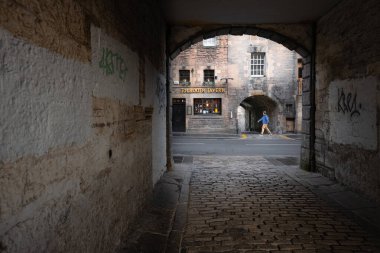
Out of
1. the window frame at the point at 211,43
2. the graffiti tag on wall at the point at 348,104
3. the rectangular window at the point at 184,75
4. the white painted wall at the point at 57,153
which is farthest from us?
the rectangular window at the point at 184,75

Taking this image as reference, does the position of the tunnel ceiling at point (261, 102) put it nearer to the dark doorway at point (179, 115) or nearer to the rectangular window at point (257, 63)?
the rectangular window at point (257, 63)

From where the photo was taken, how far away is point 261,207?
503cm

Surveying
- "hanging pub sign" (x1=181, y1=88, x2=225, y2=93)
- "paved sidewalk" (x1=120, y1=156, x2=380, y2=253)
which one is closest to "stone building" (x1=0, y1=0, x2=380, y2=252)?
"paved sidewalk" (x1=120, y1=156, x2=380, y2=253)

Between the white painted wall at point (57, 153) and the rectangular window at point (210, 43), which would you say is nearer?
the white painted wall at point (57, 153)

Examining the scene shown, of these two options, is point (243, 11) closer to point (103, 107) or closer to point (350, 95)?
point (350, 95)

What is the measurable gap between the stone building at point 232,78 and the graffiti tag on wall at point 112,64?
19097mm

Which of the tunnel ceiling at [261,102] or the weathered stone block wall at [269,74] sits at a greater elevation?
the weathered stone block wall at [269,74]

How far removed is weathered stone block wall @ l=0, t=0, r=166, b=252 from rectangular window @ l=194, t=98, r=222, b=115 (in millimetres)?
19385

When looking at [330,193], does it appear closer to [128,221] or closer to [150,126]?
[150,126]

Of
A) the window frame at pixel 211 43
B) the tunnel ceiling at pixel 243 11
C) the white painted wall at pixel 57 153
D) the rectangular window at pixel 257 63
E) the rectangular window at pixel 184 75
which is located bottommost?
the white painted wall at pixel 57 153

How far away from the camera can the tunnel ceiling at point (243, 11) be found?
21.7 ft

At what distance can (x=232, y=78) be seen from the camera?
2270cm

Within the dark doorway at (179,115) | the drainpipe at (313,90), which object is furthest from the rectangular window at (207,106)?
the drainpipe at (313,90)

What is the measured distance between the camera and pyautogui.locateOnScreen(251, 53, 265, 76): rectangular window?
23.1 m
